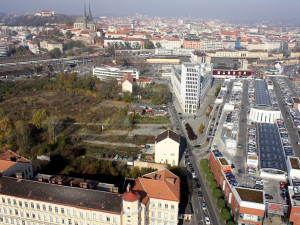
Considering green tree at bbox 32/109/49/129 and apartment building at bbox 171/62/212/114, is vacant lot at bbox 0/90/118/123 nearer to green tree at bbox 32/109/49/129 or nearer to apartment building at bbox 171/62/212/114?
green tree at bbox 32/109/49/129

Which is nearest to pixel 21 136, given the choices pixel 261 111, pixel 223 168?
pixel 223 168

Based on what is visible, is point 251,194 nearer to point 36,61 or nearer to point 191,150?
point 191,150

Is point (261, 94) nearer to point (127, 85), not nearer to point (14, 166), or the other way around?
point (127, 85)

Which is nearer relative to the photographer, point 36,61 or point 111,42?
point 36,61

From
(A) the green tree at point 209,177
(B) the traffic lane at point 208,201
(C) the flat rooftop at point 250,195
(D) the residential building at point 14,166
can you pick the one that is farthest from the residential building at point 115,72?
(C) the flat rooftop at point 250,195

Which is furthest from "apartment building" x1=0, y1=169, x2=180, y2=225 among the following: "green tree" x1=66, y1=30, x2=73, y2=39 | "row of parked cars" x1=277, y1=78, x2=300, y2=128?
"green tree" x1=66, y1=30, x2=73, y2=39

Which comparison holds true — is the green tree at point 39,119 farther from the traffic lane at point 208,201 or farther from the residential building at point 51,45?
the residential building at point 51,45

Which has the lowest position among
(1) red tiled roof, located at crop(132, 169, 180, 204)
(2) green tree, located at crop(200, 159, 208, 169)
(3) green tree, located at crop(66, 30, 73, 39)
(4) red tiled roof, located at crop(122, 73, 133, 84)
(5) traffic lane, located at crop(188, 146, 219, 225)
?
(5) traffic lane, located at crop(188, 146, 219, 225)
